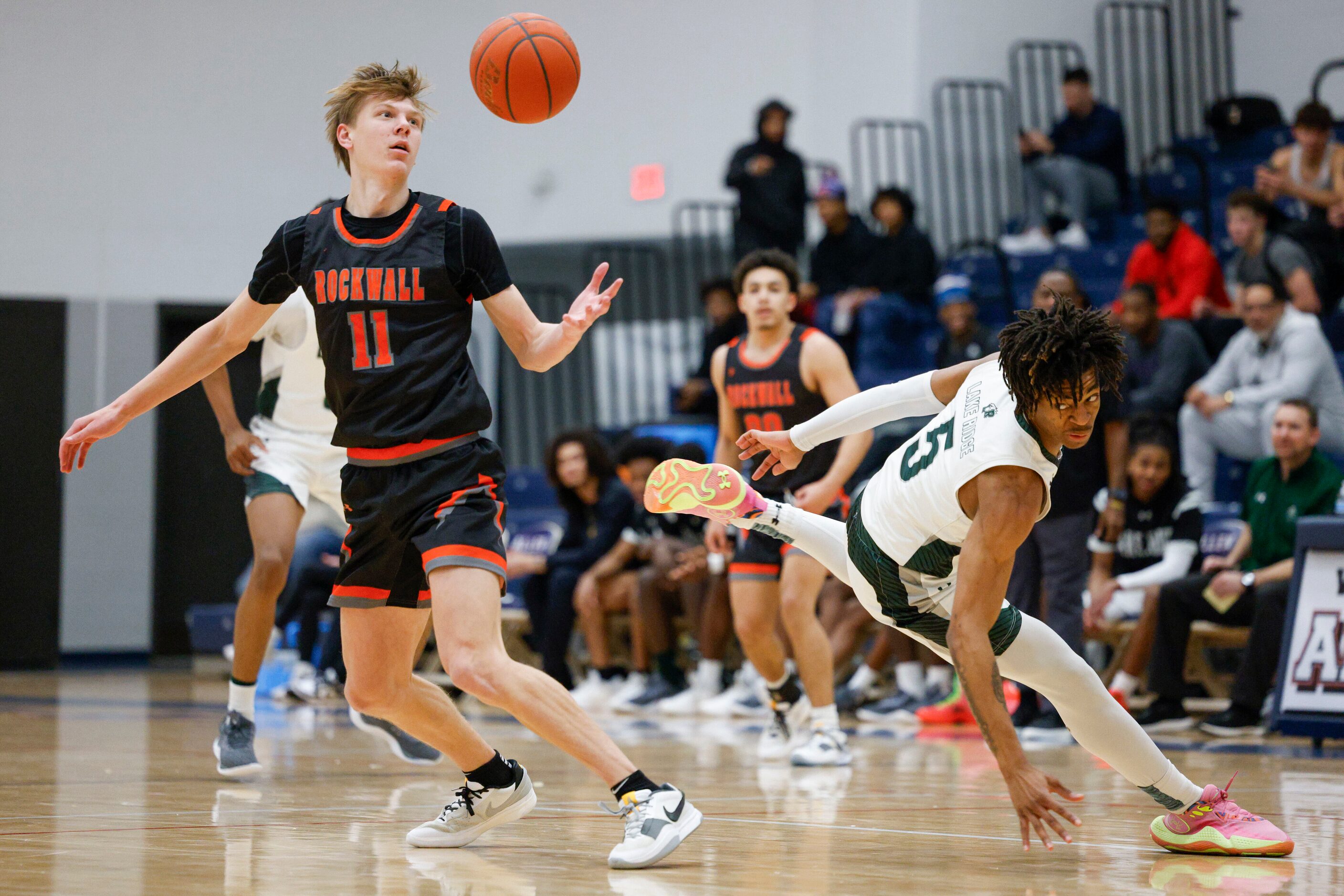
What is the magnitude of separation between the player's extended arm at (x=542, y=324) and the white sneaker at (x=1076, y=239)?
9.25 meters

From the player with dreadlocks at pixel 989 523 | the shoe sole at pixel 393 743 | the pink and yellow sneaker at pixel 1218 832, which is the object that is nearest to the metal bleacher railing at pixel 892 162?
the shoe sole at pixel 393 743

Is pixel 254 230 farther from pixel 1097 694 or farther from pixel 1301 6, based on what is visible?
pixel 1097 694

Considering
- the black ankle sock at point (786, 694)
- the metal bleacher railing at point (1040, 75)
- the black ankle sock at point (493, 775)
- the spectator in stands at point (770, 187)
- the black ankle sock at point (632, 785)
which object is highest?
the metal bleacher railing at point (1040, 75)

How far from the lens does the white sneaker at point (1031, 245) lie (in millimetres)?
12547

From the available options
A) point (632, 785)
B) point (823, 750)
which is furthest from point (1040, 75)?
point (632, 785)

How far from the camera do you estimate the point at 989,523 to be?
3422 mm

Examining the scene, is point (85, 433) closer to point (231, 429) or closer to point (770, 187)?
point (231, 429)

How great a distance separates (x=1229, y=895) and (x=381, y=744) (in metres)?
4.62

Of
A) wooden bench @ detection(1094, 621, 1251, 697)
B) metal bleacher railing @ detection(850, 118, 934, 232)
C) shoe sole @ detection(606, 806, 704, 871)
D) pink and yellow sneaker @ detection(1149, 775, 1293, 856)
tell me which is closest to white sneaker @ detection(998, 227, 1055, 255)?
metal bleacher railing @ detection(850, 118, 934, 232)

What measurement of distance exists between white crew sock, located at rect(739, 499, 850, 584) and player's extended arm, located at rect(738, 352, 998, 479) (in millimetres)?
122

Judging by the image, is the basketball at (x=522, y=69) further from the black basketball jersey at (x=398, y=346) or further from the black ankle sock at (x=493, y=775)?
the black ankle sock at (x=493, y=775)

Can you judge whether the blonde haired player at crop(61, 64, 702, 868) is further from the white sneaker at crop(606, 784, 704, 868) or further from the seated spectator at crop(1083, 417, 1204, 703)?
the seated spectator at crop(1083, 417, 1204, 703)

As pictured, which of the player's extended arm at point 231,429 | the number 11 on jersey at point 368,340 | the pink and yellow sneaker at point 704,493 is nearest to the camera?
the number 11 on jersey at point 368,340

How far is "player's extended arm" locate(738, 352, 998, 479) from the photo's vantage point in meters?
4.09
